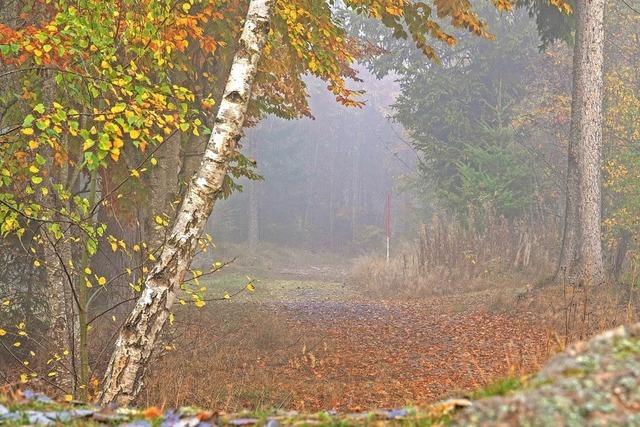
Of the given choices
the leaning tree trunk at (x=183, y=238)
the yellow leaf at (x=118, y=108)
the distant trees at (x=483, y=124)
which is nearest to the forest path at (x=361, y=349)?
the leaning tree trunk at (x=183, y=238)

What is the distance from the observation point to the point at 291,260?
111ft

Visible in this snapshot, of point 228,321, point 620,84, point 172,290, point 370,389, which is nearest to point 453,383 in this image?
point 370,389

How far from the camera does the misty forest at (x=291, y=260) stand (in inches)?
197

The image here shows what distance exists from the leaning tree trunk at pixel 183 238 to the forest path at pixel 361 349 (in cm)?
68

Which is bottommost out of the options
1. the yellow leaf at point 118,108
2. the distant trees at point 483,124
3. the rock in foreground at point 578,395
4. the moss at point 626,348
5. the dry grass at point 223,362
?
the dry grass at point 223,362

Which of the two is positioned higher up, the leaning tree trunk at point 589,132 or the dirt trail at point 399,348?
the leaning tree trunk at point 589,132

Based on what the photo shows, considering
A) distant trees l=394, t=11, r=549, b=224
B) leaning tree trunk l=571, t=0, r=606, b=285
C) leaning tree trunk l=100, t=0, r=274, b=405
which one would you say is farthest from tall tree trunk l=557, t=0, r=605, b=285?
leaning tree trunk l=100, t=0, r=274, b=405

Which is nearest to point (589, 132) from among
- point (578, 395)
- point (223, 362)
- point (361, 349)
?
point (361, 349)

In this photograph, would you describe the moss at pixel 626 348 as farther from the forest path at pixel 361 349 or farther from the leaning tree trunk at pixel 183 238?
the leaning tree trunk at pixel 183 238

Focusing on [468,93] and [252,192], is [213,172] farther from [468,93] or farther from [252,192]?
[252,192]

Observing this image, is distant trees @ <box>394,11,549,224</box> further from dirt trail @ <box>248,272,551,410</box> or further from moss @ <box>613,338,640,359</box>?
moss @ <box>613,338,640,359</box>

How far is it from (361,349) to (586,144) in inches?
282

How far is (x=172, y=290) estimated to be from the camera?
17.2ft

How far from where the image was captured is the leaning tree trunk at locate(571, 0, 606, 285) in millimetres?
13680
